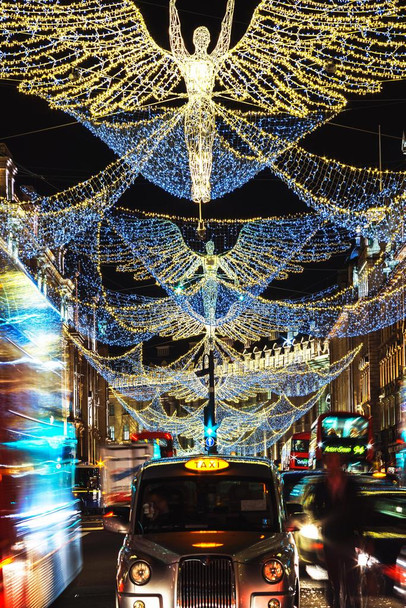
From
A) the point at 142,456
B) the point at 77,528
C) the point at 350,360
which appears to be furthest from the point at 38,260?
the point at 77,528

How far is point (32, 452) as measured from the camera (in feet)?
35.6

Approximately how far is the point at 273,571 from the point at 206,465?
130cm

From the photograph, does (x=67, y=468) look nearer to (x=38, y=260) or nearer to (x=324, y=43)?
(x=324, y=43)

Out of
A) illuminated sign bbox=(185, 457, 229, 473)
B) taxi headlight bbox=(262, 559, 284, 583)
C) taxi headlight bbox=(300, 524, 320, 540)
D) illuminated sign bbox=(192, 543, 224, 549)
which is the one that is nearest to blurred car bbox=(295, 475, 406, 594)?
taxi headlight bbox=(300, 524, 320, 540)

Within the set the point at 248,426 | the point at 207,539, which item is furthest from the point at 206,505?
the point at 248,426

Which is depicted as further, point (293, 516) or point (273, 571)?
point (293, 516)

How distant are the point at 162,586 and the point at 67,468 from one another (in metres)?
6.09

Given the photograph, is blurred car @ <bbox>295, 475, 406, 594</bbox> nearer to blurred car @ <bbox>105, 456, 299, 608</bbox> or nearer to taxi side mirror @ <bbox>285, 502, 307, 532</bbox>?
taxi side mirror @ <bbox>285, 502, 307, 532</bbox>

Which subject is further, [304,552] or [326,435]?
[326,435]

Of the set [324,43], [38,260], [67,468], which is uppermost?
[38,260]

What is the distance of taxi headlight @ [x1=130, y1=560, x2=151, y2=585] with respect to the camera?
28.6 feet

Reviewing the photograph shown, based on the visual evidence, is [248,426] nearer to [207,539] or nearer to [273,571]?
[207,539]

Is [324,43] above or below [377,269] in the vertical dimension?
below

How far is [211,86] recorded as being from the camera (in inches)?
640
